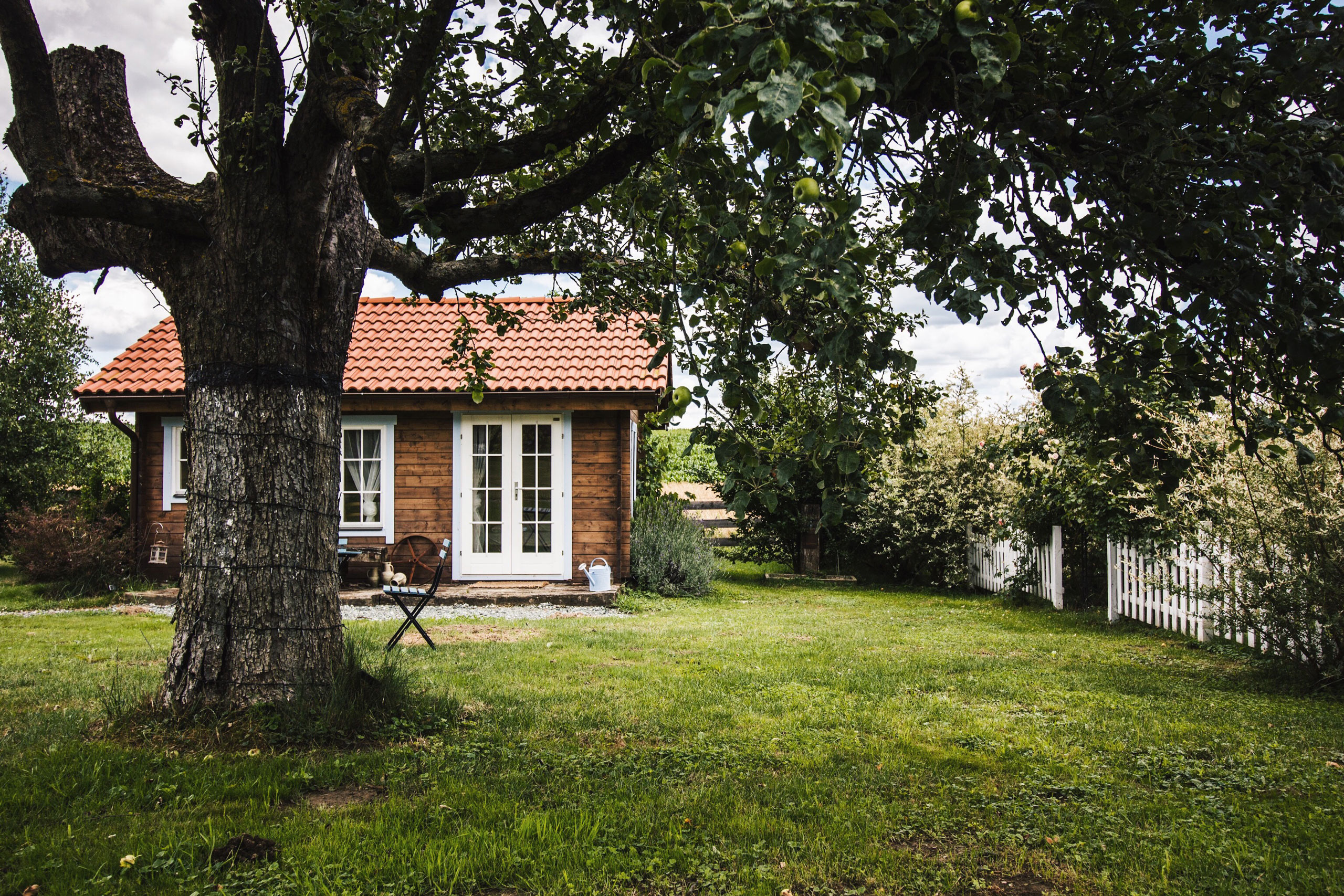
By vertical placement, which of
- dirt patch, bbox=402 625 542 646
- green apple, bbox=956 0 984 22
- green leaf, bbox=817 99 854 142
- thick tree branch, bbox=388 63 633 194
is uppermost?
thick tree branch, bbox=388 63 633 194

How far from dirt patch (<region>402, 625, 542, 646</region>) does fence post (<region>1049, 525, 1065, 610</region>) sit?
6.42m

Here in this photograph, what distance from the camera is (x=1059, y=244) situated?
8.96ft

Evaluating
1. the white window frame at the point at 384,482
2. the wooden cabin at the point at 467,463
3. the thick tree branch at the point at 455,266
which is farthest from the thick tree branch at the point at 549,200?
the white window frame at the point at 384,482

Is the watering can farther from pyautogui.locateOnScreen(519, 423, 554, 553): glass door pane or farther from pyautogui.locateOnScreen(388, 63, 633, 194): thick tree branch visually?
pyautogui.locateOnScreen(388, 63, 633, 194): thick tree branch

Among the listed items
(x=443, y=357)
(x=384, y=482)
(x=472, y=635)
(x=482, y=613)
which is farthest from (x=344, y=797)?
(x=443, y=357)

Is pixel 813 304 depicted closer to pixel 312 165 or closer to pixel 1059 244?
pixel 1059 244

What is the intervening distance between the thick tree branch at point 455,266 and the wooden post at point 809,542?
947cm

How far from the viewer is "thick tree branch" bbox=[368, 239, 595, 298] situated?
5039 millimetres

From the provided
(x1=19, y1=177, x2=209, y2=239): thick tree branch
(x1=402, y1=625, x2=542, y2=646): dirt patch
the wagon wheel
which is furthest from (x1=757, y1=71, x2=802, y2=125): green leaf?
the wagon wheel

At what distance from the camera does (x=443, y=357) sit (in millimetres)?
11836

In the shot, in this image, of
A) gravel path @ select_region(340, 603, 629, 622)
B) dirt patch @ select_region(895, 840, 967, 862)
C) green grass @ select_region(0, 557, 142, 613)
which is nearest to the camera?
dirt patch @ select_region(895, 840, 967, 862)

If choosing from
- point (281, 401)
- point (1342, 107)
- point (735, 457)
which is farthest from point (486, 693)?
point (1342, 107)

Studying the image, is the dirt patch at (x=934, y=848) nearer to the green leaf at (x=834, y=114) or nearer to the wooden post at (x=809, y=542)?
the green leaf at (x=834, y=114)

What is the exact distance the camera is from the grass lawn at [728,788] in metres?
2.88
